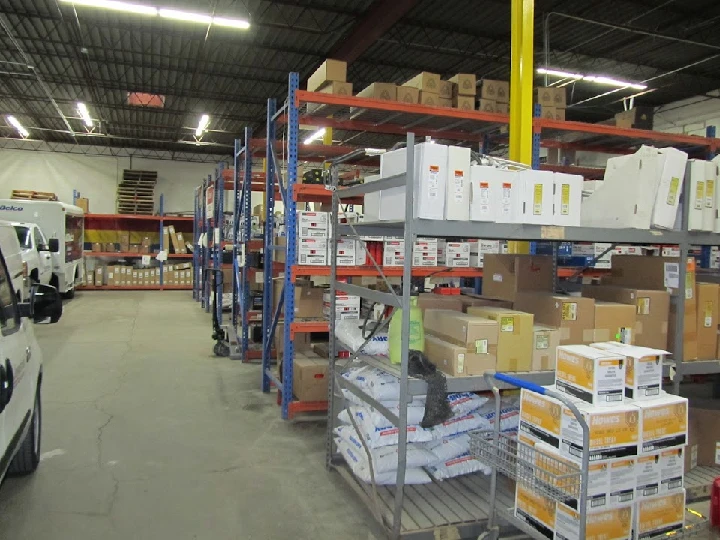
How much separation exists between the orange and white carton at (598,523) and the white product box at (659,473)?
0.41 feet

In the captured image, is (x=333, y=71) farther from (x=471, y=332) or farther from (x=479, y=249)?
(x=471, y=332)

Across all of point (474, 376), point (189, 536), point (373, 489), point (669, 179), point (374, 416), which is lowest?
point (189, 536)

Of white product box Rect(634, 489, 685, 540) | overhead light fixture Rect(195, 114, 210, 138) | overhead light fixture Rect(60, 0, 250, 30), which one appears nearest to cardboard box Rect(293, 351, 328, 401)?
white product box Rect(634, 489, 685, 540)

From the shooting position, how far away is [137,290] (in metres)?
17.0

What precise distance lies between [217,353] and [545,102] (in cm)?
534

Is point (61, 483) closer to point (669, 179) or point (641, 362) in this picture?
point (641, 362)

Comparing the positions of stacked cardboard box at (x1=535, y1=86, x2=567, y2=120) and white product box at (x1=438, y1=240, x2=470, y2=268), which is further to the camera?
white product box at (x1=438, y1=240, x2=470, y2=268)

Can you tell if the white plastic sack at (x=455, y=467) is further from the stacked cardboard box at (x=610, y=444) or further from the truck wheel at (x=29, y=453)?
the truck wheel at (x=29, y=453)

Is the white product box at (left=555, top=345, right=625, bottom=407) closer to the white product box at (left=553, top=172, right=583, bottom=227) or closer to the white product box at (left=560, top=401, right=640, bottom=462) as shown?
the white product box at (left=560, top=401, right=640, bottom=462)

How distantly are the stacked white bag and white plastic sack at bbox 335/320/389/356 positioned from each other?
13 centimetres

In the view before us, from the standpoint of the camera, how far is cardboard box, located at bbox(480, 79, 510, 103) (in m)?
5.46

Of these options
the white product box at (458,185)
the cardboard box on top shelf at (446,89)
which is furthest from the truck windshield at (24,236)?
the white product box at (458,185)

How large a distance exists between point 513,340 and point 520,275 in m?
0.82

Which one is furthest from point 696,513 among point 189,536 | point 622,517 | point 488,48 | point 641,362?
point 488,48
